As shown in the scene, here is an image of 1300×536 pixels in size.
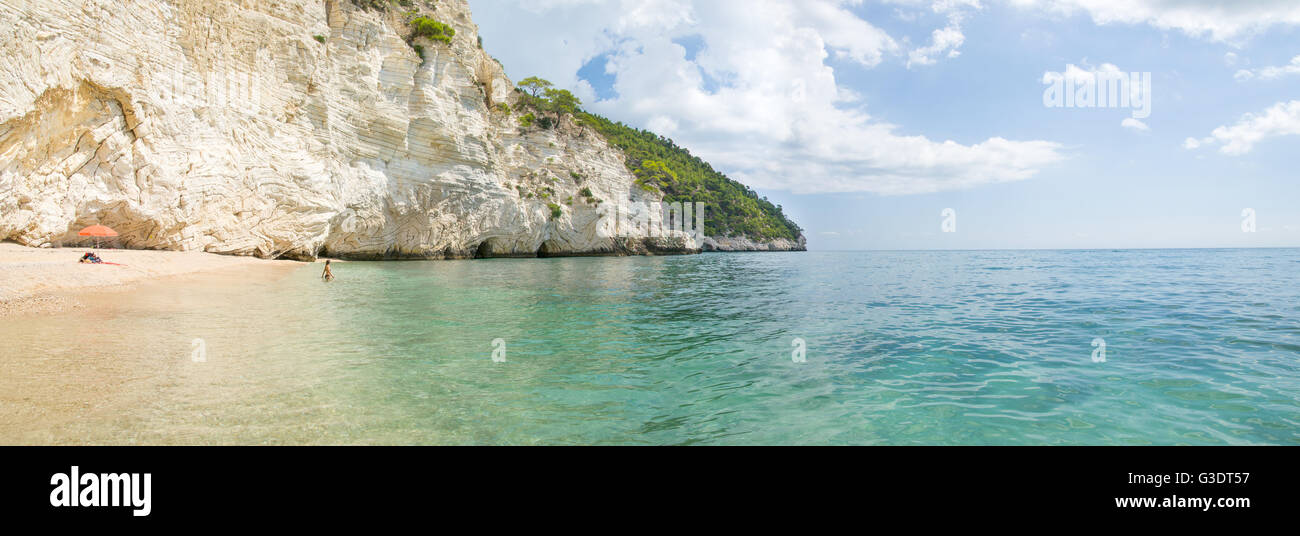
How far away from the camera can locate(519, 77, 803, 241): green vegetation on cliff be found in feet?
172

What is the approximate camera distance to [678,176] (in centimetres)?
8719

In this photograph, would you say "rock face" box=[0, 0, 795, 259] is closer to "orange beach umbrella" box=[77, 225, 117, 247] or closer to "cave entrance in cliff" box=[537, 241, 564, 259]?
"orange beach umbrella" box=[77, 225, 117, 247]

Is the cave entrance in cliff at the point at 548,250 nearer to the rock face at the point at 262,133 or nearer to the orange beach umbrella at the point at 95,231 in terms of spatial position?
the rock face at the point at 262,133

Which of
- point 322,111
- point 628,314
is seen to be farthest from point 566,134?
point 628,314

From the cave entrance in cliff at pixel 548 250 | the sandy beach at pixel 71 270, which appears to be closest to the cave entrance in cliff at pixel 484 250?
the cave entrance in cliff at pixel 548 250

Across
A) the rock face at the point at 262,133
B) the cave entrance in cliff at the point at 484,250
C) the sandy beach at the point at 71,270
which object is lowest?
the sandy beach at the point at 71,270

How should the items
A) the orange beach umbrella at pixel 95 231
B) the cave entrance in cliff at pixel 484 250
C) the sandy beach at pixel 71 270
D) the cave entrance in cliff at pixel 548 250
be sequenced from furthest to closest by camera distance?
the cave entrance in cliff at pixel 548 250 < the cave entrance in cliff at pixel 484 250 < the orange beach umbrella at pixel 95 231 < the sandy beach at pixel 71 270

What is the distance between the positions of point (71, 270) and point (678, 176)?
77.1 meters

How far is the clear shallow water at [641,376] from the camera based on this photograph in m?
4.78

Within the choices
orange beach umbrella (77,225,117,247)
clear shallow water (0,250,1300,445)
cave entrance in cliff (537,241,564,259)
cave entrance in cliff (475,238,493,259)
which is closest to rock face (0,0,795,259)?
cave entrance in cliff (475,238,493,259)

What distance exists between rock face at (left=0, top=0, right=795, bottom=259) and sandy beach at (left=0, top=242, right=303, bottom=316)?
6.15 ft

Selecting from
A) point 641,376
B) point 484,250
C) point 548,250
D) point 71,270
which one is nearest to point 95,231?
point 71,270

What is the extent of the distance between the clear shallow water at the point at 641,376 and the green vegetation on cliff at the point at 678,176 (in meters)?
42.7
